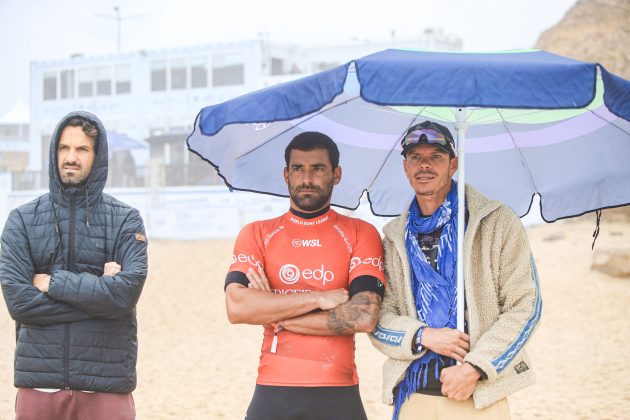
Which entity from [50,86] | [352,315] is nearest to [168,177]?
[50,86]

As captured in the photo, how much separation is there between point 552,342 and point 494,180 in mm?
8699

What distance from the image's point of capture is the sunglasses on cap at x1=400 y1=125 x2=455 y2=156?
11.1 ft

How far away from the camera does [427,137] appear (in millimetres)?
3395

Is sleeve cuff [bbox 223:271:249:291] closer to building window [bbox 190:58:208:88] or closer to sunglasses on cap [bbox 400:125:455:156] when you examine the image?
sunglasses on cap [bbox 400:125:455:156]

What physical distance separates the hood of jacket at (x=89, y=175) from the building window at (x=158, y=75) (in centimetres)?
3029

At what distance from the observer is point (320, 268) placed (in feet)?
11.2

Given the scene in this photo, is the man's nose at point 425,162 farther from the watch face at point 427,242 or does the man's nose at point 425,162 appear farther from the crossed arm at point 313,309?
the crossed arm at point 313,309

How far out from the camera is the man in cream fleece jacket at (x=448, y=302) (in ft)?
10.5

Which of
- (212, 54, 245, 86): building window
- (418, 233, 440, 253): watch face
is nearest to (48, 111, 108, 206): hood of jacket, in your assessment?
(418, 233, 440, 253): watch face

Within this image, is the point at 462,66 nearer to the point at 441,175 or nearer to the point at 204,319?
the point at 441,175

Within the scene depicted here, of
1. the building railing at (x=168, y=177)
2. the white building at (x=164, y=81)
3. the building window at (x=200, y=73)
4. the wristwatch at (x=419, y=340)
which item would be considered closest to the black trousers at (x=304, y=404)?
the wristwatch at (x=419, y=340)

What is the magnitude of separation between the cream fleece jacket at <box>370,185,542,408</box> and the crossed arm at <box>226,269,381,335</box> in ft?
0.47

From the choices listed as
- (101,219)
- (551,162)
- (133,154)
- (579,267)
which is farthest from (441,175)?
(133,154)

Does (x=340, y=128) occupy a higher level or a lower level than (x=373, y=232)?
higher
